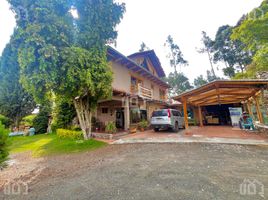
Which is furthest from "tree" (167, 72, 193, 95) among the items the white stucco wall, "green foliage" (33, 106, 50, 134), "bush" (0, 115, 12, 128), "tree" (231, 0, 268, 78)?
"bush" (0, 115, 12, 128)

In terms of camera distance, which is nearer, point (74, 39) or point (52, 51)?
point (52, 51)

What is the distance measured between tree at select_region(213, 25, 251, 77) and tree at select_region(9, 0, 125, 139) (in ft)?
74.7

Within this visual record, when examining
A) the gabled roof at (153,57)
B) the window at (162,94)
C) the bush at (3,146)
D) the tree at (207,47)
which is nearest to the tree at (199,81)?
the tree at (207,47)

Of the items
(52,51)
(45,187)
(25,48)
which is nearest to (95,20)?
(52,51)

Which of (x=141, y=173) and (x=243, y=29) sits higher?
(x=243, y=29)

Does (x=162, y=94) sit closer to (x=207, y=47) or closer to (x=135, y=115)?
(x=135, y=115)

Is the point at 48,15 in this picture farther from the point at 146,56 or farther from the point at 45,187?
the point at 146,56

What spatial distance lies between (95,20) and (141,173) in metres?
8.50

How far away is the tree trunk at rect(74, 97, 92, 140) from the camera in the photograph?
27.9 feet

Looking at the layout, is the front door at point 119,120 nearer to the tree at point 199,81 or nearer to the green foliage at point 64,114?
the green foliage at point 64,114

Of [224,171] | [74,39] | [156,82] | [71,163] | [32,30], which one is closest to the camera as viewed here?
[224,171]

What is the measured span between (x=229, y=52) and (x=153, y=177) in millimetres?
28200

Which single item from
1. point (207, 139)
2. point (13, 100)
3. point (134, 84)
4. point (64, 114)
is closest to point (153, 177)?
point (207, 139)

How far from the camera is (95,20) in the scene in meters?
8.00
